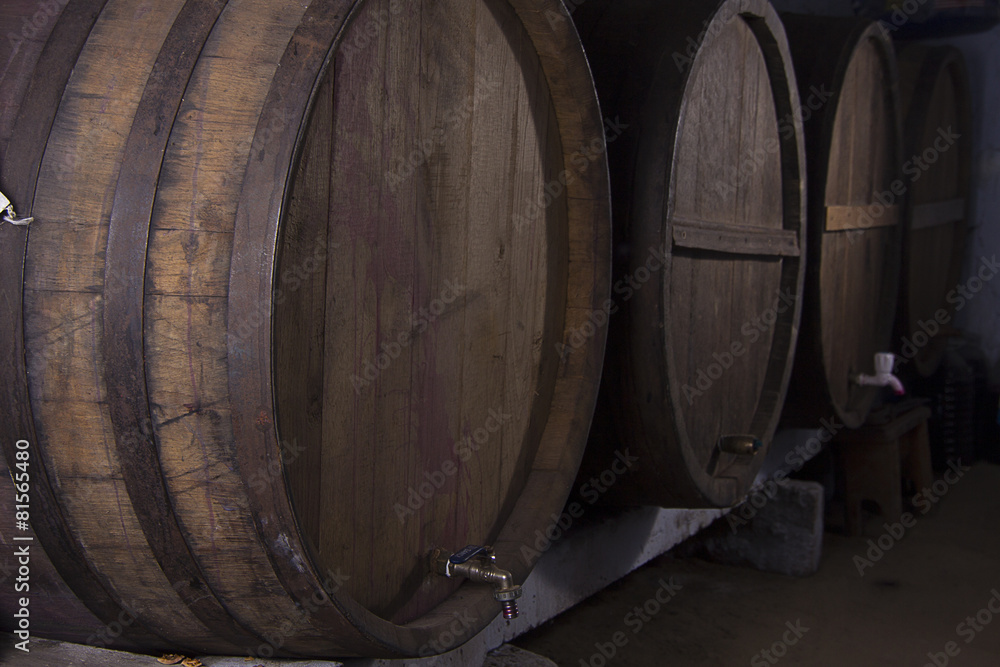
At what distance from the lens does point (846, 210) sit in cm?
290

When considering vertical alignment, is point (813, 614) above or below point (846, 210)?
below

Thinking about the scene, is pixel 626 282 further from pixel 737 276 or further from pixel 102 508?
pixel 102 508

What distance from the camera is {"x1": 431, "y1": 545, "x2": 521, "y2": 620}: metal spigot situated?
4.58 ft

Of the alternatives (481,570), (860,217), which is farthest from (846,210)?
(481,570)

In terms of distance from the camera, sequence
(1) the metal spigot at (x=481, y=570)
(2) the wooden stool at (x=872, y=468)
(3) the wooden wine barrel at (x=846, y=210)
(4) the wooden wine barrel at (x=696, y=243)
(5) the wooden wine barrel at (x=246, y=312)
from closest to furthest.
Result: (5) the wooden wine barrel at (x=246, y=312) < (1) the metal spigot at (x=481, y=570) < (4) the wooden wine barrel at (x=696, y=243) < (3) the wooden wine barrel at (x=846, y=210) < (2) the wooden stool at (x=872, y=468)

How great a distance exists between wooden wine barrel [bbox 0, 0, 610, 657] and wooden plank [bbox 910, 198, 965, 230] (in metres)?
2.82

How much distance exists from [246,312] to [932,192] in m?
4.00

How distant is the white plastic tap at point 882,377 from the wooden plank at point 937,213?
2.16 feet

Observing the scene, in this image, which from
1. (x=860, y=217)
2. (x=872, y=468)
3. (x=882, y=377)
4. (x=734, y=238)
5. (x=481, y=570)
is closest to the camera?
(x=481, y=570)

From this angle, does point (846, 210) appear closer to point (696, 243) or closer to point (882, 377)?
point (882, 377)

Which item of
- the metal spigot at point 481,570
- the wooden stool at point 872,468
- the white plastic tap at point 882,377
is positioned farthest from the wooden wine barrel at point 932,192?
the metal spigot at point 481,570

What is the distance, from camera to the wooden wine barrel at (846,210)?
9.15 feet

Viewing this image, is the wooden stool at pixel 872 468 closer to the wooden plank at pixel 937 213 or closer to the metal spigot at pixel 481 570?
the wooden plank at pixel 937 213

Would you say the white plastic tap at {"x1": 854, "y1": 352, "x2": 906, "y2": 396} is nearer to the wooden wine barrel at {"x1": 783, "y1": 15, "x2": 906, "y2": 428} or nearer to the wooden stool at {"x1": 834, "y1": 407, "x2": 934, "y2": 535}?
the wooden wine barrel at {"x1": 783, "y1": 15, "x2": 906, "y2": 428}
